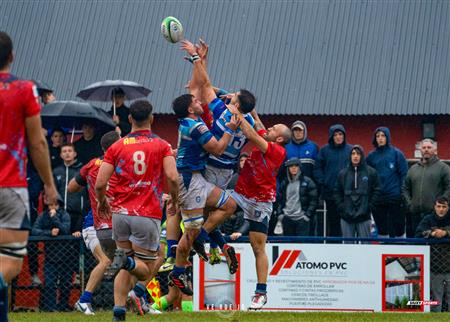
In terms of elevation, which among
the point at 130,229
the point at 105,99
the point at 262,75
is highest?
the point at 262,75

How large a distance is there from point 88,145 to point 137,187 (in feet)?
19.7

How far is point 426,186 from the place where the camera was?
18.0m

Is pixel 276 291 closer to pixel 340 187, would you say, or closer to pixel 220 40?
pixel 340 187

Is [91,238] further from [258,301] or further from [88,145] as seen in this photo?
[88,145]

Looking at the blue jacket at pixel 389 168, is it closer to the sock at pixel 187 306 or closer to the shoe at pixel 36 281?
the sock at pixel 187 306

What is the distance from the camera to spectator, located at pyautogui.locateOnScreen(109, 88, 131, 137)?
18.4 m

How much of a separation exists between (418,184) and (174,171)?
672cm

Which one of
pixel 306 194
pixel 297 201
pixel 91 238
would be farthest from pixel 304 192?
pixel 91 238

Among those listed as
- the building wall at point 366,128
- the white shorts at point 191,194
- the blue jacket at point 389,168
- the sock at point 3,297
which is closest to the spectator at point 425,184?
the blue jacket at point 389,168

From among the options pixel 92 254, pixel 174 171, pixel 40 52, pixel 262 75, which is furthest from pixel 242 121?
pixel 40 52

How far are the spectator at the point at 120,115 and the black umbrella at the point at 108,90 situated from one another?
492 mm

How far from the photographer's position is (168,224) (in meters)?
14.9

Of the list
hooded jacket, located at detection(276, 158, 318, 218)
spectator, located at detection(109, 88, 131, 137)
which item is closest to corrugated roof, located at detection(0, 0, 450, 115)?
spectator, located at detection(109, 88, 131, 137)

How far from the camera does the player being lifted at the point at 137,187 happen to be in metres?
12.4
